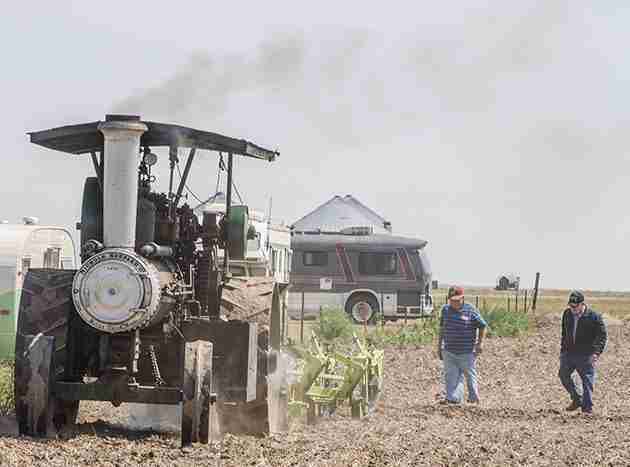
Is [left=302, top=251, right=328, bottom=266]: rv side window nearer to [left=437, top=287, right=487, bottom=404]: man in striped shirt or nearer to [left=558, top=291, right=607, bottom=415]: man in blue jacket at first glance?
[left=437, top=287, right=487, bottom=404]: man in striped shirt

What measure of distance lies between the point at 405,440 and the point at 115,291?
2.90 metres

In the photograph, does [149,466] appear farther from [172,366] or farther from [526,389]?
[526,389]

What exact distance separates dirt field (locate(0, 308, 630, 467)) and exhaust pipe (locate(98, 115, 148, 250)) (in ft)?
5.66

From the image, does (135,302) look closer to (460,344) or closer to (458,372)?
(460,344)

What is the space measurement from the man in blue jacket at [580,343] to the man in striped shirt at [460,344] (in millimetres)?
1094

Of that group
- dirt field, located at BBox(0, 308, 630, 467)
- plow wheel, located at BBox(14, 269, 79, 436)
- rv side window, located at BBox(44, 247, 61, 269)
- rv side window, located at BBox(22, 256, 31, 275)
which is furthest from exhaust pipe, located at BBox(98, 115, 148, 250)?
rv side window, located at BBox(44, 247, 61, 269)

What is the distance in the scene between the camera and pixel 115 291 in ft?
33.2

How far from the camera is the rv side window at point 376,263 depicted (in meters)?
37.1

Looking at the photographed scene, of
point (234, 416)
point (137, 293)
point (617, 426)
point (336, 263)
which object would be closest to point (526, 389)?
point (617, 426)

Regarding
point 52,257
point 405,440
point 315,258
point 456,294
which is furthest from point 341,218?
point 405,440

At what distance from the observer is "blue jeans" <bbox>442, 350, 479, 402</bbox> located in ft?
49.9

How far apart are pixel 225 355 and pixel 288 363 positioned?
3017mm

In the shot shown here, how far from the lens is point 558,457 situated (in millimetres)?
10133

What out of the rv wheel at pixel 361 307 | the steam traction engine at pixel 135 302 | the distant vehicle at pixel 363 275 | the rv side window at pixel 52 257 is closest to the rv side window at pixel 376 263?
the distant vehicle at pixel 363 275
